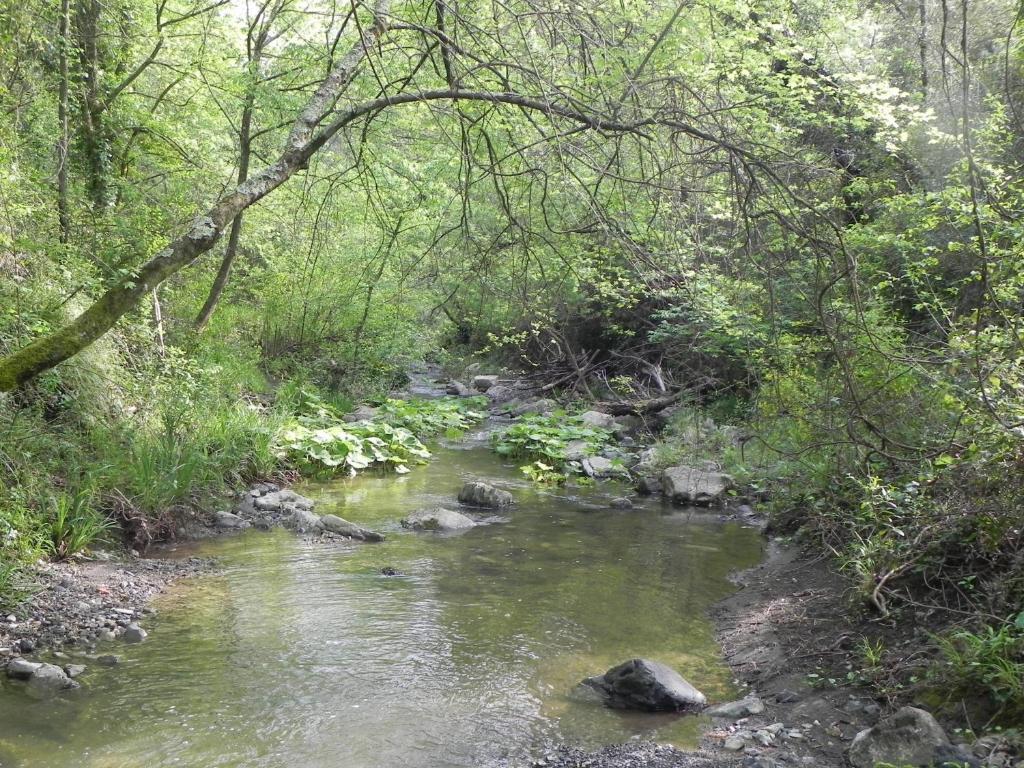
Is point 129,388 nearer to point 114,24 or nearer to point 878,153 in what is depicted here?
point 114,24

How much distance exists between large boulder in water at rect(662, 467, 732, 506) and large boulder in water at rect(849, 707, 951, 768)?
6.46m

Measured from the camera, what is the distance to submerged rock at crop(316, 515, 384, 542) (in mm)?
8312

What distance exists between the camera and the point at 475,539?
8.45m

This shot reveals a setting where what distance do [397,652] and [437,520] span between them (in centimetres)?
340

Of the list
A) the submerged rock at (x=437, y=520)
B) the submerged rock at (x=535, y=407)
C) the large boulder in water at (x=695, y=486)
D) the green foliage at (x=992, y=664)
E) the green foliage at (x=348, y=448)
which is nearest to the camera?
the green foliage at (x=992, y=664)

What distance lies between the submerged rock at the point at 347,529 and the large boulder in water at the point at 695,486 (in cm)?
413

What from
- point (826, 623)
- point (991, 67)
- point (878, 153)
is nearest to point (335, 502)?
point (826, 623)

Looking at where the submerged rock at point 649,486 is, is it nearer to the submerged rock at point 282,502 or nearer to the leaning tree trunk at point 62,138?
the submerged rock at point 282,502

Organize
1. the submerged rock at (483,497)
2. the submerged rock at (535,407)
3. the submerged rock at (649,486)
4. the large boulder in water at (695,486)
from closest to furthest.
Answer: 1. the submerged rock at (483,497)
2. the large boulder in water at (695,486)
3. the submerged rock at (649,486)
4. the submerged rock at (535,407)

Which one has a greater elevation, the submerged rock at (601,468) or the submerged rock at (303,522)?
the submerged rock at (601,468)

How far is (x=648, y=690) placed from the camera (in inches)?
183

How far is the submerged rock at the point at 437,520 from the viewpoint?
346 inches

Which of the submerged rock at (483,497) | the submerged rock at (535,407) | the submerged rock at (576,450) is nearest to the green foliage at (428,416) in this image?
the submerged rock at (535,407)

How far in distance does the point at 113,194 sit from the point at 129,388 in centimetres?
393
